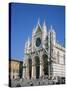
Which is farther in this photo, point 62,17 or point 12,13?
point 62,17

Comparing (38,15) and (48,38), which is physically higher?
(38,15)

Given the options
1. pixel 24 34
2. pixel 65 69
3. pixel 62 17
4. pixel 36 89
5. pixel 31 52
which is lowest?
pixel 36 89

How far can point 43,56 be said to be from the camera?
8.29 ft

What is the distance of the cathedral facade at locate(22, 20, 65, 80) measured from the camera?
8.15ft

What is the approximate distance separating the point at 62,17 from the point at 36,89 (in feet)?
2.36

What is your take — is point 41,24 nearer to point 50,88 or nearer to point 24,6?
point 24,6

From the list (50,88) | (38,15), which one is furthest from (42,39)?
(50,88)

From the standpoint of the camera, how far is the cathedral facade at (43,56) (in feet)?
8.15

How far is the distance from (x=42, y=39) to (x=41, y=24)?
0.46 feet

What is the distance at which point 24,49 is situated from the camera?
8.11ft

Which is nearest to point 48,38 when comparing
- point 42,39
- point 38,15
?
point 42,39

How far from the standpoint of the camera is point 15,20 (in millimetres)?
2445

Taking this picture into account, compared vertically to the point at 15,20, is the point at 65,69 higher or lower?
lower

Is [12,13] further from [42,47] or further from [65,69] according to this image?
[65,69]
